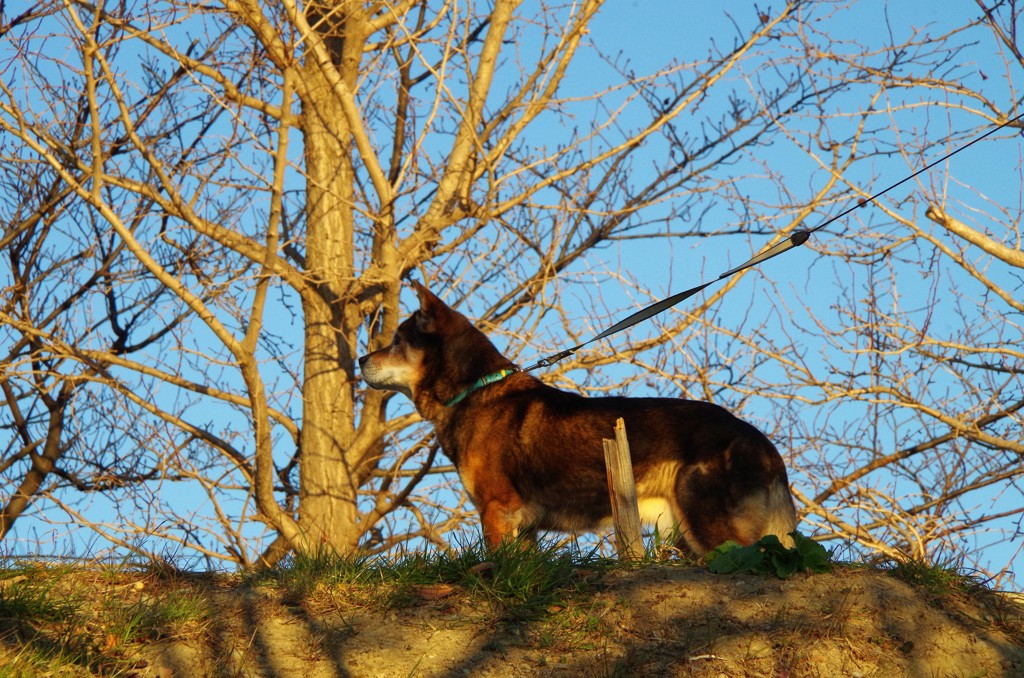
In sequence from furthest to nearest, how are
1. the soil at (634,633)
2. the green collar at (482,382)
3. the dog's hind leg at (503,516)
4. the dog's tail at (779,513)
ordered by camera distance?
the green collar at (482,382), the dog's hind leg at (503,516), the dog's tail at (779,513), the soil at (634,633)

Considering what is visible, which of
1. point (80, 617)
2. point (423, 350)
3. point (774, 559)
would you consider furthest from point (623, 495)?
point (423, 350)

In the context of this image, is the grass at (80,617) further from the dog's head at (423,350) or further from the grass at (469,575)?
the dog's head at (423,350)

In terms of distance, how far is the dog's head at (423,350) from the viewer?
26.9ft

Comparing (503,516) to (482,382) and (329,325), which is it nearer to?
(482,382)

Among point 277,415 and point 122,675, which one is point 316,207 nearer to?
point 277,415

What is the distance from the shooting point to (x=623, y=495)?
587cm

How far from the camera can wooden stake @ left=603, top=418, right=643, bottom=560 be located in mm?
5867

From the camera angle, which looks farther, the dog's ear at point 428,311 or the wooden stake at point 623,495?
the dog's ear at point 428,311

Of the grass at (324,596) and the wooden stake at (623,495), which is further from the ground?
the wooden stake at (623,495)

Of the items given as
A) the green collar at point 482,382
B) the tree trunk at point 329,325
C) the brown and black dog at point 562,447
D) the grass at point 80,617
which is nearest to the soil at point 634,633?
the grass at point 80,617

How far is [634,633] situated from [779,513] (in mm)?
1734

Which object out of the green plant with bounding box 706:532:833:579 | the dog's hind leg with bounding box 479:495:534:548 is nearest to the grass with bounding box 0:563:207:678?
the dog's hind leg with bounding box 479:495:534:548

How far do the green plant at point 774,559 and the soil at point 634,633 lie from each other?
5cm

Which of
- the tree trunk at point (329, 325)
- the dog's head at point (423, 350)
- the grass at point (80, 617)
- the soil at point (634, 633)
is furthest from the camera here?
the tree trunk at point (329, 325)
